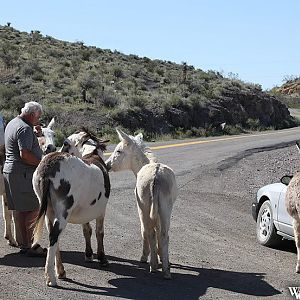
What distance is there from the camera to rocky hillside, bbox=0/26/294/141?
35.8 meters

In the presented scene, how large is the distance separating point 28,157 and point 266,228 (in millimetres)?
4637

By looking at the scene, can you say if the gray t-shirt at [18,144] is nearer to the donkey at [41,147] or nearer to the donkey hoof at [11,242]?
the donkey at [41,147]

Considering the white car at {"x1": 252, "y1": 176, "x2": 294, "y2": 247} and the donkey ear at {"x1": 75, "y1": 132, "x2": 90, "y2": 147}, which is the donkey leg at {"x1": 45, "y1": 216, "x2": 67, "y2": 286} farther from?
the white car at {"x1": 252, "y1": 176, "x2": 294, "y2": 247}

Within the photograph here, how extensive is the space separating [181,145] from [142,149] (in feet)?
63.0

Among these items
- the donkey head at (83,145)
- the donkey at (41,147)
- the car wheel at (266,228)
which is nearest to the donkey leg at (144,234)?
the donkey head at (83,145)

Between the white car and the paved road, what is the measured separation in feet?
0.94

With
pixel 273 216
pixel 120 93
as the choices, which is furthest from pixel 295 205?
pixel 120 93

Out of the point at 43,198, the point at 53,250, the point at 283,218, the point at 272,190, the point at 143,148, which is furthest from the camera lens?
the point at 272,190

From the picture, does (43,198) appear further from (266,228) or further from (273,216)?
(266,228)

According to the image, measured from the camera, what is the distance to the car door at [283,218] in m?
10.3

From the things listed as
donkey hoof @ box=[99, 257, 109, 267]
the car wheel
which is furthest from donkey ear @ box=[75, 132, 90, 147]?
the car wheel

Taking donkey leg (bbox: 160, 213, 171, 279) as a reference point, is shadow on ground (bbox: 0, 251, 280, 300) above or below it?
below

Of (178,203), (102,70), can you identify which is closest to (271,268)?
(178,203)

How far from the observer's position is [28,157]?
30.1ft
